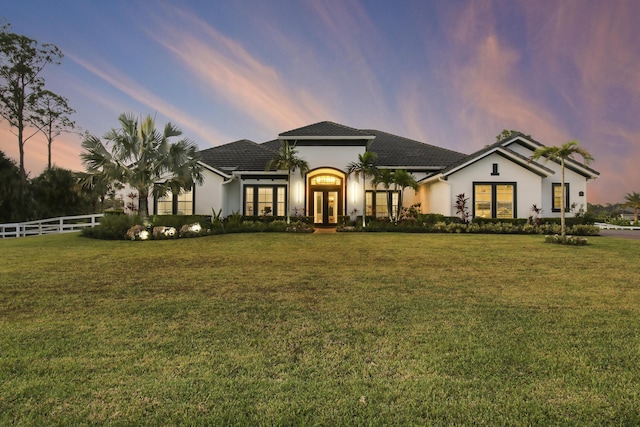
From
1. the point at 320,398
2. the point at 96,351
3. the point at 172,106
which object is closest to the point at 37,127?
the point at 172,106

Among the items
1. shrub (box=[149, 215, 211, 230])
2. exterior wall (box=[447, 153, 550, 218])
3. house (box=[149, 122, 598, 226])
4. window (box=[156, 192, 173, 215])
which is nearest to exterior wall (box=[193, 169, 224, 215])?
house (box=[149, 122, 598, 226])

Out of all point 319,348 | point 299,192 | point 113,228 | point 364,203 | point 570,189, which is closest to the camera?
point 319,348

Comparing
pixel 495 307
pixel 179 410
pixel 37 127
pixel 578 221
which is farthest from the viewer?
pixel 37 127

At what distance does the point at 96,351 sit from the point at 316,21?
17329 mm

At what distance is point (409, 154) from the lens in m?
23.4

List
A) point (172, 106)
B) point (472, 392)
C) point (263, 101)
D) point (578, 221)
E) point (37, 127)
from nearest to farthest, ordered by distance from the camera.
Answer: point (472, 392), point (578, 221), point (263, 101), point (172, 106), point (37, 127)

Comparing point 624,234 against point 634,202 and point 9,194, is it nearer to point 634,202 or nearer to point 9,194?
point 634,202

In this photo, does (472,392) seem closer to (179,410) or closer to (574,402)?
(574,402)

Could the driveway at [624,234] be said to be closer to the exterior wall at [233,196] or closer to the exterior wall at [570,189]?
the exterior wall at [570,189]

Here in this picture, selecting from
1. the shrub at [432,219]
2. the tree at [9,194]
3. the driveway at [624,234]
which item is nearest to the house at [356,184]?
the shrub at [432,219]

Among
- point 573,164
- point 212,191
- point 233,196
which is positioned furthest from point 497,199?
point 212,191

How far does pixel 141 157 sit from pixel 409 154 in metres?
17.5

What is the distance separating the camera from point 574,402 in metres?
2.33

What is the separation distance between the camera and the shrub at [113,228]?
1450 centimetres
